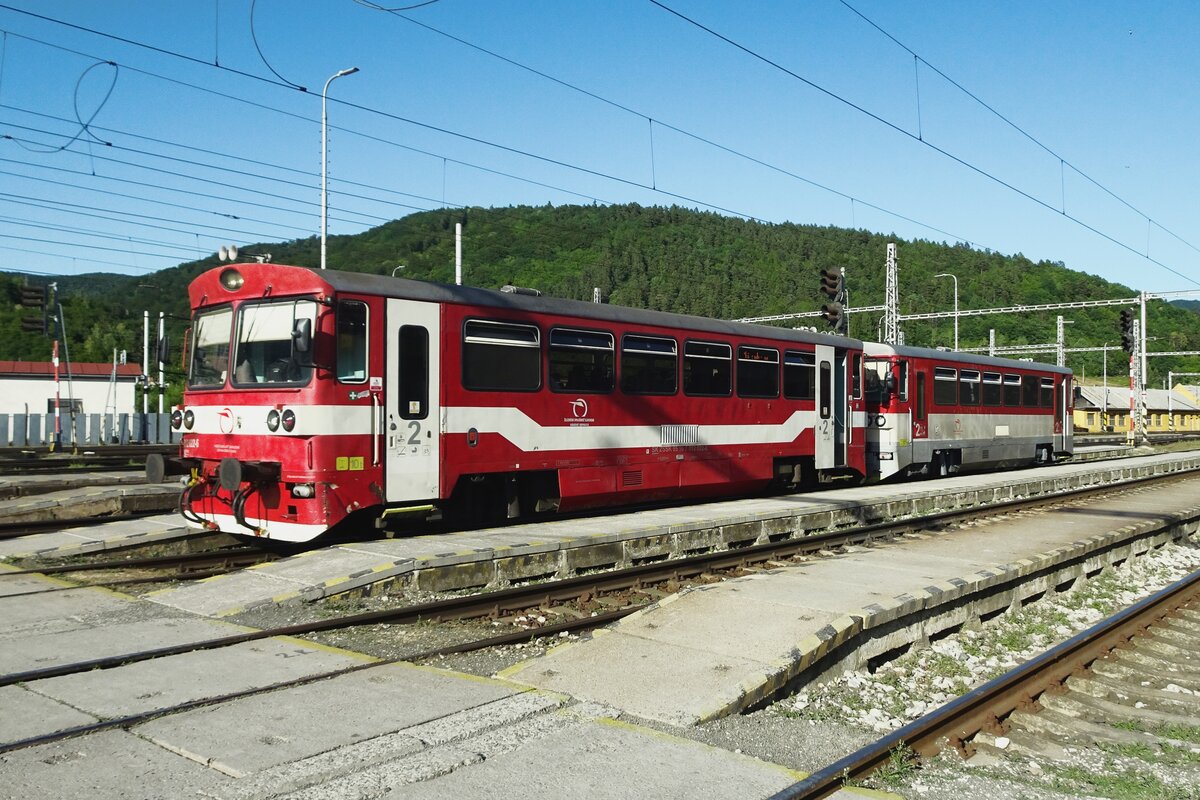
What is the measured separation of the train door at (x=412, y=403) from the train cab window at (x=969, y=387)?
55.1 feet

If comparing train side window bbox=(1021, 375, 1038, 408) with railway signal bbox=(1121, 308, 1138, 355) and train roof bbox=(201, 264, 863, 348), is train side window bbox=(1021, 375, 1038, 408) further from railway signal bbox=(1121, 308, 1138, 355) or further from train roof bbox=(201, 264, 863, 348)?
train roof bbox=(201, 264, 863, 348)

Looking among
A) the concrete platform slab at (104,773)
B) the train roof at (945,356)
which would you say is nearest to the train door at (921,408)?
the train roof at (945,356)

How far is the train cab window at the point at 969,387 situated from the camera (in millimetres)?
24453

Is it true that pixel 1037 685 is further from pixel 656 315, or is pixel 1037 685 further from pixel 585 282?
pixel 585 282

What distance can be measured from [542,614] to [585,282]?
166 ft

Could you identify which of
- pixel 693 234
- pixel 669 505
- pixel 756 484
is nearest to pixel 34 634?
pixel 669 505

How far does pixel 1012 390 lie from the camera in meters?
26.9

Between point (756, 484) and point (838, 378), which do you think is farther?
point (838, 378)

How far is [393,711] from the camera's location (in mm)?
5711

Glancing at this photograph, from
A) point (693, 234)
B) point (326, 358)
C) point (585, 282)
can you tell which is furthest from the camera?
point (693, 234)

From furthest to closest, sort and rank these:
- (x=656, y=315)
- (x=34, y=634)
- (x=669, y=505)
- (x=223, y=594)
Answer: (x=669, y=505) < (x=656, y=315) < (x=223, y=594) < (x=34, y=634)

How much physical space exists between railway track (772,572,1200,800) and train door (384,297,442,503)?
6.76 meters

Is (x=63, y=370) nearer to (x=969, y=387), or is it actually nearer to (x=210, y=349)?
(x=210, y=349)

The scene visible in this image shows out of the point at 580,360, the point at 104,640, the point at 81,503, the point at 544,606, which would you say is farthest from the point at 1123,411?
the point at 104,640
